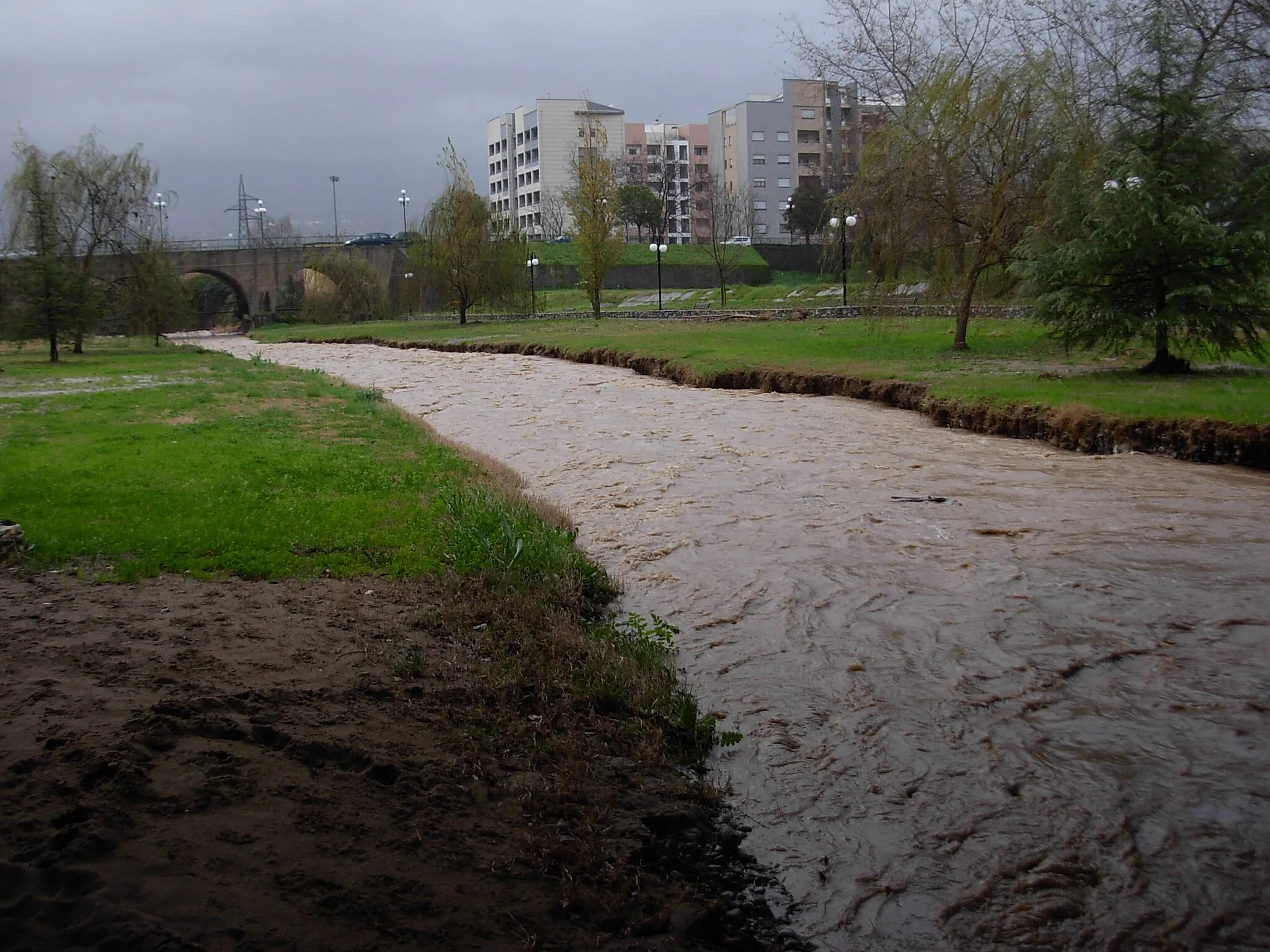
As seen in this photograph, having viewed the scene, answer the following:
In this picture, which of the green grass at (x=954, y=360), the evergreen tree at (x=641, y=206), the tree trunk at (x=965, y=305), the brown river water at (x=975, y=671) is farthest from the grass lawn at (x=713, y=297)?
the brown river water at (x=975, y=671)

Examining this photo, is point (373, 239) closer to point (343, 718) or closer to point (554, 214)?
point (554, 214)

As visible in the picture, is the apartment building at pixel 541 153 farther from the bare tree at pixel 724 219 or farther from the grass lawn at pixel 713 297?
the grass lawn at pixel 713 297

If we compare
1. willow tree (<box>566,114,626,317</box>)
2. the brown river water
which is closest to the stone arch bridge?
willow tree (<box>566,114,626,317</box>)

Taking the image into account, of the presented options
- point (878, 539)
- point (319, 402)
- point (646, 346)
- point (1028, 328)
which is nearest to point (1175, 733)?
point (878, 539)

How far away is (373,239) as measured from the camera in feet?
281

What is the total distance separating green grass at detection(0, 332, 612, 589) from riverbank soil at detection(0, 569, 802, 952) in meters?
1.52

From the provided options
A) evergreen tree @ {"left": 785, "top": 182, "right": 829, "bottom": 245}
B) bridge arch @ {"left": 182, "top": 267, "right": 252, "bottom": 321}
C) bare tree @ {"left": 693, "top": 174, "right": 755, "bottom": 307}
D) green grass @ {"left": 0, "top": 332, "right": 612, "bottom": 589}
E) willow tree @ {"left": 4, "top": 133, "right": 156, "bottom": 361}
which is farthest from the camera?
bridge arch @ {"left": 182, "top": 267, "right": 252, "bottom": 321}

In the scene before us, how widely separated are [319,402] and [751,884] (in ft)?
53.8

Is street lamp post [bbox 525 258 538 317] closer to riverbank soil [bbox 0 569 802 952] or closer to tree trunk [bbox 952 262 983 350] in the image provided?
tree trunk [bbox 952 262 983 350]

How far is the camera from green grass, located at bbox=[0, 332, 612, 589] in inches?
322

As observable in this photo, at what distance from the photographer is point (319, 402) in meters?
19.3

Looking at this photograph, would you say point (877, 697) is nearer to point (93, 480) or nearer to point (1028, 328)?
point (93, 480)

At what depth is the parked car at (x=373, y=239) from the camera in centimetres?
8450

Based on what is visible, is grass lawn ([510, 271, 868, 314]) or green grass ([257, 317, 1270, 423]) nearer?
green grass ([257, 317, 1270, 423])
